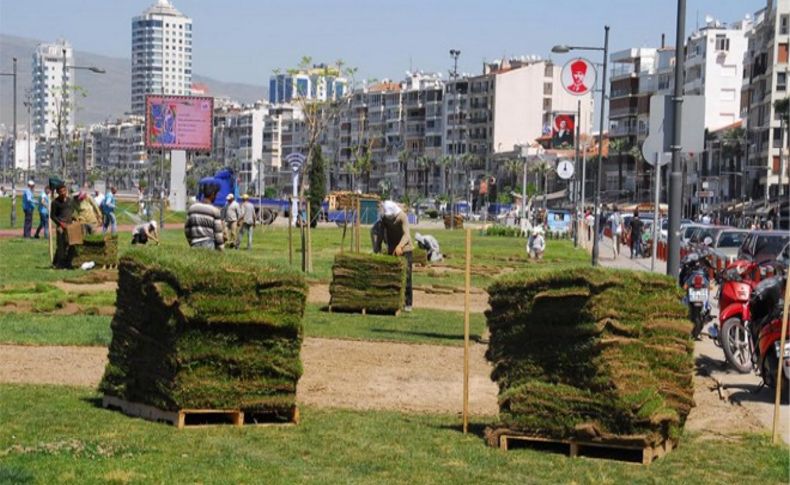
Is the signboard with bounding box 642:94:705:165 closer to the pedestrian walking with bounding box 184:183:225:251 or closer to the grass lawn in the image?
the grass lawn

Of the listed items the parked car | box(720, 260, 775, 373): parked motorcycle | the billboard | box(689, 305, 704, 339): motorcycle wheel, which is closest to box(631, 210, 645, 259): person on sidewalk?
the parked car

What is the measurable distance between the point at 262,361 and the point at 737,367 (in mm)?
7907

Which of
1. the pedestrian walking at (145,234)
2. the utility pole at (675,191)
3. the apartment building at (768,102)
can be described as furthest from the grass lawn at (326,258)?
the apartment building at (768,102)

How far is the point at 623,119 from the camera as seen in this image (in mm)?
185500

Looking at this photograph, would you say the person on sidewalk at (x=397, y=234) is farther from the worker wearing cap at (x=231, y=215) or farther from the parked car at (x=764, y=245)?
the worker wearing cap at (x=231, y=215)

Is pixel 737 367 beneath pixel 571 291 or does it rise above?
beneath

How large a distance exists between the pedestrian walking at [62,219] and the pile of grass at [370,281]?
8.67m

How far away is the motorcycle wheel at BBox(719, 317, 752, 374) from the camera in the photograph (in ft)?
59.4

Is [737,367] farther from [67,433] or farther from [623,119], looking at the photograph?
[623,119]

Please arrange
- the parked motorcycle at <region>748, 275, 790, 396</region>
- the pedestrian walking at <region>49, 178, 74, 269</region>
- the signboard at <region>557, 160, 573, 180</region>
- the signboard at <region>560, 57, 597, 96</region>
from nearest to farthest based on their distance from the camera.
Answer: the parked motorcycle at <region>748, 275, 790, 396</region> → the pedestrian walking at <region>49, 178, 74, 269</region> → the signboard at <region>560, 57, 597, 96</region> → the signboard at <region>557, 160, 573, 180</region>

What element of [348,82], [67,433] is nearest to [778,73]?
[348,82]

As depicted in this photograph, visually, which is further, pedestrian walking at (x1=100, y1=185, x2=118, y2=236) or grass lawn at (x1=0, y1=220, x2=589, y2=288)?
pedestrian walking at (x1=100, y1=185, x2=118, y2=236)

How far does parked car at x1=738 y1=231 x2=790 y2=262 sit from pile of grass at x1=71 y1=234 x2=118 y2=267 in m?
13.3

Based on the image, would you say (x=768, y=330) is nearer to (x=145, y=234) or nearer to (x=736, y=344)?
(x=736, y=344)
